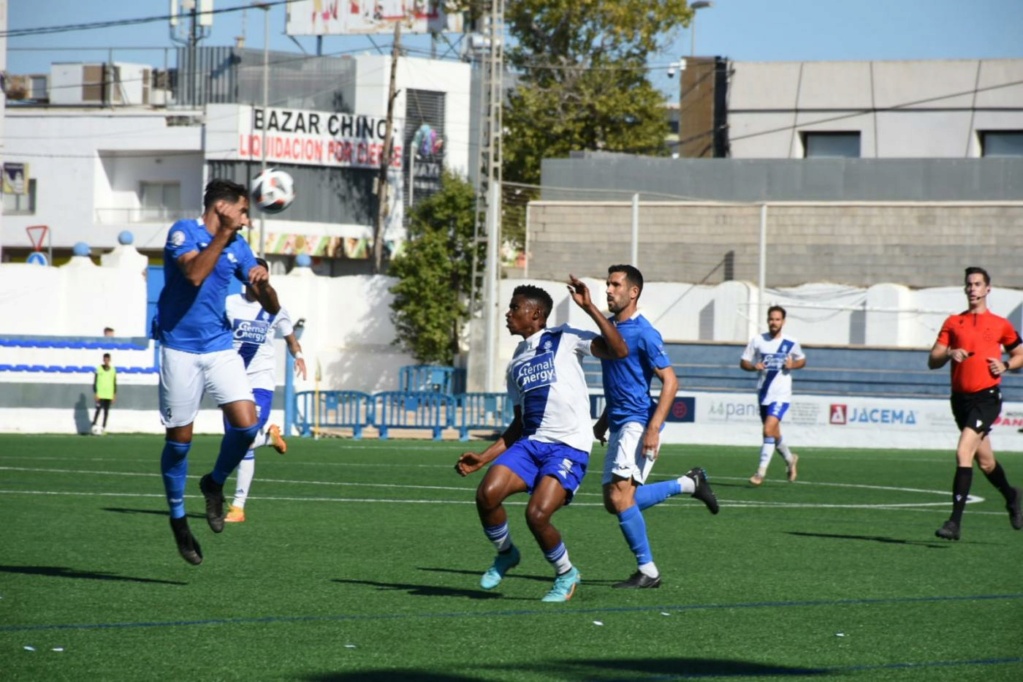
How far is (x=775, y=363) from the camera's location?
18734 mm

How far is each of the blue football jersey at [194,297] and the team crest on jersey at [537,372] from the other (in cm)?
174

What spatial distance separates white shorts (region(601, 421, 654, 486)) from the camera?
29.6ft

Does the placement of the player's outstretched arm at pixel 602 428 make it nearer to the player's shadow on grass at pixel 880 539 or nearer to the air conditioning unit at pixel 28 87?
the player's shadow on grass at pixel 880 539

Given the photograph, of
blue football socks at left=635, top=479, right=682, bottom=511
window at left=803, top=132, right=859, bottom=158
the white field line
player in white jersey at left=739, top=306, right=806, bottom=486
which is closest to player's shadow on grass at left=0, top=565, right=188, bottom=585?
blue football socks at left=635, top=479, right=682, bottom=511

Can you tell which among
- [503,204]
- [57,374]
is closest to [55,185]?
[503,204]

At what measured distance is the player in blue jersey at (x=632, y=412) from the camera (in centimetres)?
893

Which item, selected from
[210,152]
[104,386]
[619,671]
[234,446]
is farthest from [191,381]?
[210,152]

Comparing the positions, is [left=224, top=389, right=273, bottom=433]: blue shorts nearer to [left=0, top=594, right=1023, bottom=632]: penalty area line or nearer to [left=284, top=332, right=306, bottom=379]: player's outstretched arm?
[left=284, top=332, right=306, bottom=379]: player's outstretched arm

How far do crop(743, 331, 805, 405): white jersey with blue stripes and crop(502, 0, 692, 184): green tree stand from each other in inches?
1251

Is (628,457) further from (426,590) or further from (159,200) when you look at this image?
(159,200)

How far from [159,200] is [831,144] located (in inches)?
1022

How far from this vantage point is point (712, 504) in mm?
10305

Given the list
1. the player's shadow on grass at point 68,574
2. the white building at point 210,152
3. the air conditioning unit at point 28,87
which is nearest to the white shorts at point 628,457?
the player's shadow on grass at point 68,574

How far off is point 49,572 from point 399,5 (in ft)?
177
